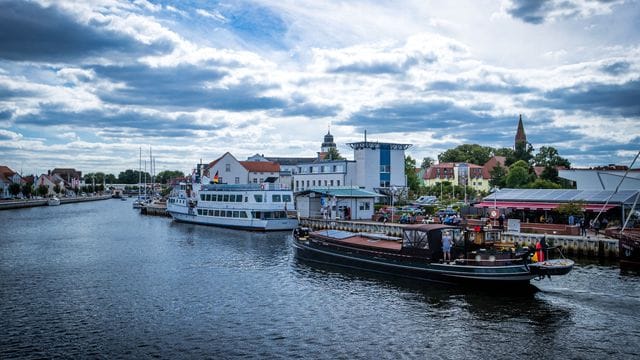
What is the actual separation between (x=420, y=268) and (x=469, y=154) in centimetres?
12882

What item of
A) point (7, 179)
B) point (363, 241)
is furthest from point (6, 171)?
point (363, 241)

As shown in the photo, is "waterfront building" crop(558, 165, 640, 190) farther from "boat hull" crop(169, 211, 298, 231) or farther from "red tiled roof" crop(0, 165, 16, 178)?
"red tiled roof" crop(0, 165, 16, 178)

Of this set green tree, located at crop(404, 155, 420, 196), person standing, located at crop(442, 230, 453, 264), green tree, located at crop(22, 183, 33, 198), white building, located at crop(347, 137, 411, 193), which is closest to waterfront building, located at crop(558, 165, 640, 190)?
white building, located at crop(347, 137, 411, 193)

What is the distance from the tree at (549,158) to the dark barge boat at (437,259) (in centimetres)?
9429

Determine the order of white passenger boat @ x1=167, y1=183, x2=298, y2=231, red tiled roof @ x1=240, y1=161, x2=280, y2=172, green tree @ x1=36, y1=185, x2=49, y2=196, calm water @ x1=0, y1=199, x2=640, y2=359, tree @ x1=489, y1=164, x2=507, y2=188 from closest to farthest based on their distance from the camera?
calm water @ x1=0, y1=199, x2=640, y2=359, white passenger boat @ x1=167, y1=183, x2=298, y2=231, red tiled roof @ x1=240, y1=161, x2=280, y2=172, tree @ x1=489, y1=164, x2=507, y2=188, green tree @ x1=36, y1=185, x2=49, y2=196

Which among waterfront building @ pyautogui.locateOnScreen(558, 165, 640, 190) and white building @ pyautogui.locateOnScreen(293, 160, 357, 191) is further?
white building @ pyautogui.locateOnScreen(293, 160, 357, 191)

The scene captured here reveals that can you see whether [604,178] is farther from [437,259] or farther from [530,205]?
[437,259]

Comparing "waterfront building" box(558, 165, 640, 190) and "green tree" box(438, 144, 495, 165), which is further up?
"green tree" box(438, 144, 495, 165)

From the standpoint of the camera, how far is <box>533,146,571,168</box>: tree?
393 feet

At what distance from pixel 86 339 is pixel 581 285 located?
88.3 ft

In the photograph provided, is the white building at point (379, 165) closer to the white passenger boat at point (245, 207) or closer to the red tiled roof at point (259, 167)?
the white passenger boat at point (245, 207)

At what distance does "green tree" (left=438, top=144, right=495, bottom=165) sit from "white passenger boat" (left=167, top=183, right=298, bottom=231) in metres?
93.3

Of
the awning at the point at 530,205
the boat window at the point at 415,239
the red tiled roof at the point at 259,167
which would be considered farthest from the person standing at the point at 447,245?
the red tiled roof at the point at 259,167

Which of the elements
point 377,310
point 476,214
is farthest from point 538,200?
point 377,310
